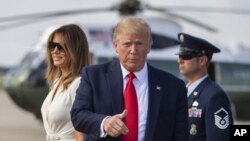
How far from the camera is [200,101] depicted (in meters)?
4.61

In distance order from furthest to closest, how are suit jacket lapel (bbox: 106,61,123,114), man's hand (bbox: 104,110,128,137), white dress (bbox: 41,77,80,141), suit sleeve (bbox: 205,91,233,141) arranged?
suit sleeve (bbox: 205,91,233,141), white dress (bbox: 41,77,80,141), suit jacket lapel (bbox: 106,61,123,114), man's hand (bbox: 104,110,128,137)

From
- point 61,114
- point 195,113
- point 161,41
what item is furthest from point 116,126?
point 161,41

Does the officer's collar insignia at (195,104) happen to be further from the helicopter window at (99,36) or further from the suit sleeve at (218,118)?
the helicopter window at (99,36)

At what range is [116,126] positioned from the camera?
321 cm

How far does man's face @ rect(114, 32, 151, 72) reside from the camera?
346 cm

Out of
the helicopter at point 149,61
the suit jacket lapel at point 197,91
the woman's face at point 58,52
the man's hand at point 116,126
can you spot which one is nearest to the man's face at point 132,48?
the man's hand at point 116,126

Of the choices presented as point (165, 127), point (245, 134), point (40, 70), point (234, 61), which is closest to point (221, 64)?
point (234, 61)

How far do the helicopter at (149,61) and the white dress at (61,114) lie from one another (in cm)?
1287

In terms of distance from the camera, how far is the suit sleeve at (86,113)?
135 inches

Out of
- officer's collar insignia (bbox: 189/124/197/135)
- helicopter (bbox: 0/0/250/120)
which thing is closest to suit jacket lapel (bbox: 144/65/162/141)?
officer's collar insignia (bbox: 189/124/197/135)

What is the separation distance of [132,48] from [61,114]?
94 centimetres

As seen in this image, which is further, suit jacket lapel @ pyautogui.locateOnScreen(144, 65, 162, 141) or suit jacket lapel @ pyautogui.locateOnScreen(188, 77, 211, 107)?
suit jacket lapel @ pyautogui.locateOnScreen(188, 77, 211, 107)

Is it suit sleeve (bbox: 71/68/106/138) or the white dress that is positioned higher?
suit sleeve (bbox: 71/68/106/138)

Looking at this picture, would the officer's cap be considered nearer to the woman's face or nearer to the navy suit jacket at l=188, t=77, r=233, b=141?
the navy suit jacket at l=188, t=77, r=233, b=141
